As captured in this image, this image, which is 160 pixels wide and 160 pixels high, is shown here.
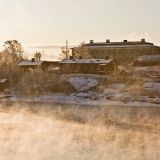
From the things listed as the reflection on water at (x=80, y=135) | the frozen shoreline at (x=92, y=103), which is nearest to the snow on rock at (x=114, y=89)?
the frozen shoreline at (x=92, y=103)

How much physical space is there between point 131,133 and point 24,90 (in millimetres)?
36235

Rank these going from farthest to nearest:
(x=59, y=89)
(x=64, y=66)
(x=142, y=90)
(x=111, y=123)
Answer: (x=64, y=66), (x=59, y=89), (x=142, y=90), (x=111, y=123)

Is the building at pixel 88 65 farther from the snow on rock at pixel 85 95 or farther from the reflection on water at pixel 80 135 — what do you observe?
the reflection on water at pixel 80 135

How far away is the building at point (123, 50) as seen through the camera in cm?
10852

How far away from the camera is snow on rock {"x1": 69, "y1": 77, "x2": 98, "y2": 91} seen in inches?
2298

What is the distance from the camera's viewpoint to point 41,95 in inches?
2228

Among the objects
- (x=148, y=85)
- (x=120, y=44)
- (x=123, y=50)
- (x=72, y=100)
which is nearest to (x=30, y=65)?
(x=72, y=100)

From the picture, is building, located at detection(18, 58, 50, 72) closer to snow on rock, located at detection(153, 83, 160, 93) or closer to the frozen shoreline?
the frozen shoreline

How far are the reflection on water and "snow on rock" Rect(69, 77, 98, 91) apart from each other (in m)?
20.6

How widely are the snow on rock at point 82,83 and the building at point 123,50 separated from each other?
45.3m

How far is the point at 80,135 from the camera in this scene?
23.9 metres

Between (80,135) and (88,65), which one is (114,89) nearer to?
(88,65)

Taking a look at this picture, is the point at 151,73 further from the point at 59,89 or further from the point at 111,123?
the point at 111,123

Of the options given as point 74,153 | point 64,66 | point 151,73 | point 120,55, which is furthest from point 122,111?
point 120,55
